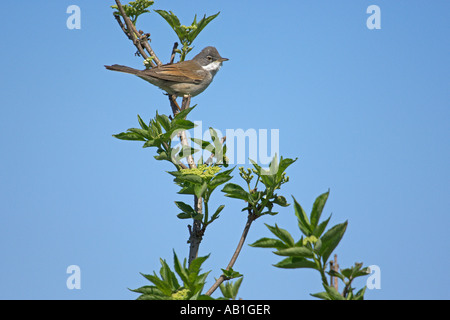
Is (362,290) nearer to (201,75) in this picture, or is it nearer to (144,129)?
(144,129)

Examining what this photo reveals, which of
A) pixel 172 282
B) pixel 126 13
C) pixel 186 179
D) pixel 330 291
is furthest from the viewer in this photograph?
pixel 126 13

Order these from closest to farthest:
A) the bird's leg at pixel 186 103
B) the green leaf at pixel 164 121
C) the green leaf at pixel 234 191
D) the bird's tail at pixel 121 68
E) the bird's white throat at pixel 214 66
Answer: the green leaf at pixel 234 191, the green leaf at pixel 164 121, the bird's leg at pixel 186 103, the bird's tail at pixel 121 68, the bird's white throat at pixel 214 66

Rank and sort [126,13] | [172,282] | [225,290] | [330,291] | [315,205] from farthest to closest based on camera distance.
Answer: [126,13]
[225,290]
[172,282]
[315,205]
[330,291]

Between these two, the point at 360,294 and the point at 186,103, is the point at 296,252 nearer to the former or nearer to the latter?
the point at 360,294

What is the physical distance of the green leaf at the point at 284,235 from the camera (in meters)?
2.89

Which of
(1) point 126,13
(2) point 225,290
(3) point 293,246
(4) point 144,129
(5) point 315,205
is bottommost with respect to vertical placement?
(2) point 225,290

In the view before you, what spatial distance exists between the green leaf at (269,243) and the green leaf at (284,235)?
0.08 feet

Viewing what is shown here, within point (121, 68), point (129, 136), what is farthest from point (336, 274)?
point (121, 68)

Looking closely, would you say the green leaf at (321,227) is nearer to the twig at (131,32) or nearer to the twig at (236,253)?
the twig at (236,253)

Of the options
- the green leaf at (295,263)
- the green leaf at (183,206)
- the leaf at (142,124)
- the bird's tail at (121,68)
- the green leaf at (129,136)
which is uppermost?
the bird's tail at (121,68)

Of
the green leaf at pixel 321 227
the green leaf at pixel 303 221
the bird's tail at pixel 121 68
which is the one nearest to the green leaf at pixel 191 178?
the green leaf at pixel 303 221

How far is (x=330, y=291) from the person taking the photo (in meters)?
2.71
